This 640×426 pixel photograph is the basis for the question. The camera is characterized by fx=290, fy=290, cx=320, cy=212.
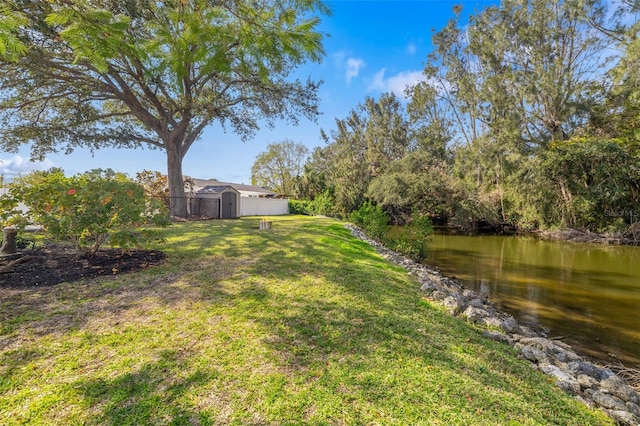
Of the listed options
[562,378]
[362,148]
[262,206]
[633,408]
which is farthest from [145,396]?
[362,148]

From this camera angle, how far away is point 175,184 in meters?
15.3

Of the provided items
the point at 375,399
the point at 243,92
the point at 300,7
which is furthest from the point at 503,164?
the point at 375,399

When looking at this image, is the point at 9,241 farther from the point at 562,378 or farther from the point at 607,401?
the point at 607,401

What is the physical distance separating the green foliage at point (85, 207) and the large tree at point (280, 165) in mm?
36039

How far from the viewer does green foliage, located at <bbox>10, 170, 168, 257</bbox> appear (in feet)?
14.4

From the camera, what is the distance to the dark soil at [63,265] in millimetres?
4133

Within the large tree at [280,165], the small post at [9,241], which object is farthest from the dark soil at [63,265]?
the large tree at [280,165]

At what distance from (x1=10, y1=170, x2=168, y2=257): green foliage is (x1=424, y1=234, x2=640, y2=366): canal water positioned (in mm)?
6983

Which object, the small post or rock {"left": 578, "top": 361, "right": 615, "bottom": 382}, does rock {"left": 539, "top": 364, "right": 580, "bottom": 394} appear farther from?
the small post

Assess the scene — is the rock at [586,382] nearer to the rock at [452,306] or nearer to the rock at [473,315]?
the rock at [473,315]

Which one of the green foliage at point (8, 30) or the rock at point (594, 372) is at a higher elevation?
the green foliage at point (8, 30)

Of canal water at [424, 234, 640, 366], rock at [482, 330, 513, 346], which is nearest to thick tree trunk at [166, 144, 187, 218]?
canal water at [424, 234, 640, 366]

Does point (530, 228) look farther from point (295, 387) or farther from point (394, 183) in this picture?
point (295, 387)

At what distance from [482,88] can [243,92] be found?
1523 cm
